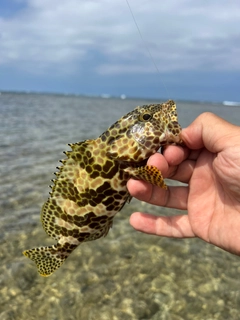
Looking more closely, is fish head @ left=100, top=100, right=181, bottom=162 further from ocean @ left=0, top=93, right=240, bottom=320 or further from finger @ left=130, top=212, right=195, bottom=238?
ocean @ left=0, top=93, right=240, bottom=320

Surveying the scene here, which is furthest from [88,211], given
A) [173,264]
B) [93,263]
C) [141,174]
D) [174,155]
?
[173,264]

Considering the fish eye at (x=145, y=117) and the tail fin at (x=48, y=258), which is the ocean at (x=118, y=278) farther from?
the fish eye at (x=145, y=117)

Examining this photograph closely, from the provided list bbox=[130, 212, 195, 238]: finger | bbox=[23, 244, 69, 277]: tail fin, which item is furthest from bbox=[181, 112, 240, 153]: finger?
bbox=[23, 244, 69, 277]: tail fin

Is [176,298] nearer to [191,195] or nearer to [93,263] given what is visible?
[93,263]

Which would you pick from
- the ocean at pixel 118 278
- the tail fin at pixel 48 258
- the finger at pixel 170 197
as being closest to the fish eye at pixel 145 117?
the finger at pixel 170 197

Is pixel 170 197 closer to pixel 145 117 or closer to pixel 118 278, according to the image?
pixel 145 117

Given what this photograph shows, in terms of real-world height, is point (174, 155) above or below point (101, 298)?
above
